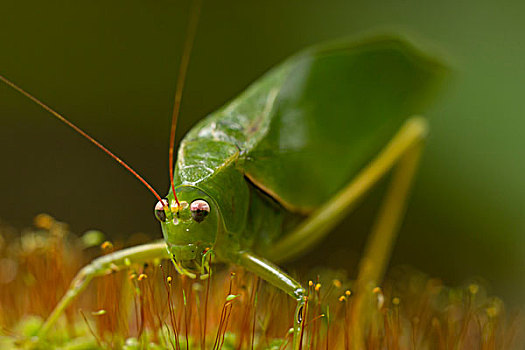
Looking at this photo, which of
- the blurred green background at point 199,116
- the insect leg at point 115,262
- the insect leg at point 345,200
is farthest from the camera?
the blurred green background at point 199,116

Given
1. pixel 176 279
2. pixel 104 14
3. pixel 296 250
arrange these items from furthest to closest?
1. pixel 104 14
2. pixel 296 250
3. pixel 176 279

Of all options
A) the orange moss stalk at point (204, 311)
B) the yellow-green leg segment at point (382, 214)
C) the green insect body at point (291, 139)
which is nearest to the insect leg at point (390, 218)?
the yellow-green leg segment at point (382, 214)

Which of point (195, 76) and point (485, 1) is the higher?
point (485, 1)

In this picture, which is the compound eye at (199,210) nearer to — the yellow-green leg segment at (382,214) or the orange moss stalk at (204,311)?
the orange moss stalk at (204,311)

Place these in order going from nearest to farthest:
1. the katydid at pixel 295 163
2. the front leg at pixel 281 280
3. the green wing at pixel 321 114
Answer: the front leg at pixel 281 280
the katydid at pixel 295 163
the green wing at pixel 321 114

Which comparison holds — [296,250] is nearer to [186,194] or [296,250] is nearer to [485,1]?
[186,194]

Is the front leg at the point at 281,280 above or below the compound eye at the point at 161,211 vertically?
below

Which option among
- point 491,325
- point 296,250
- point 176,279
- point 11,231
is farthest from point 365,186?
point 11,231
